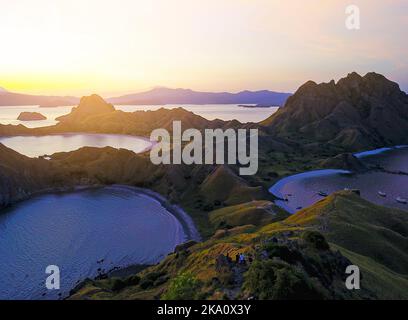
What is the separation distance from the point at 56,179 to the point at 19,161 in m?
18.0

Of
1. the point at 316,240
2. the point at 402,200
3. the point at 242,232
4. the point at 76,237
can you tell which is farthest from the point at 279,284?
the point at 402,200

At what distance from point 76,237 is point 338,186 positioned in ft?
380

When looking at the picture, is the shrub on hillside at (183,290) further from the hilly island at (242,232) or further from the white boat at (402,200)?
the white boat at (402,200)

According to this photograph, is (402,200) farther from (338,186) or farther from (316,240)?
(316,240)

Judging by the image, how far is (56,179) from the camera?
151875 millimetres

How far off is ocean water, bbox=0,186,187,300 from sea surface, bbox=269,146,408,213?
5019 cm

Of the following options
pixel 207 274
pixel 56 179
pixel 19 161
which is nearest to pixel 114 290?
pixel 207 274

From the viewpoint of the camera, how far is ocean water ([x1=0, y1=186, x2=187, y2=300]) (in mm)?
78188

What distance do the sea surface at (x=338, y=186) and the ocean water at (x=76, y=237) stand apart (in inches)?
1976

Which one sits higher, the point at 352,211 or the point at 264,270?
the point at 264,270

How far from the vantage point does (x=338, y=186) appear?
529 ft

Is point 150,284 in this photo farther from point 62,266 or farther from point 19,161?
point 19,161

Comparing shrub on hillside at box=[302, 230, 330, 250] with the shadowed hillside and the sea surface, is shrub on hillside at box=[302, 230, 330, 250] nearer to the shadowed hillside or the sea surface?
the shadowed hillside
